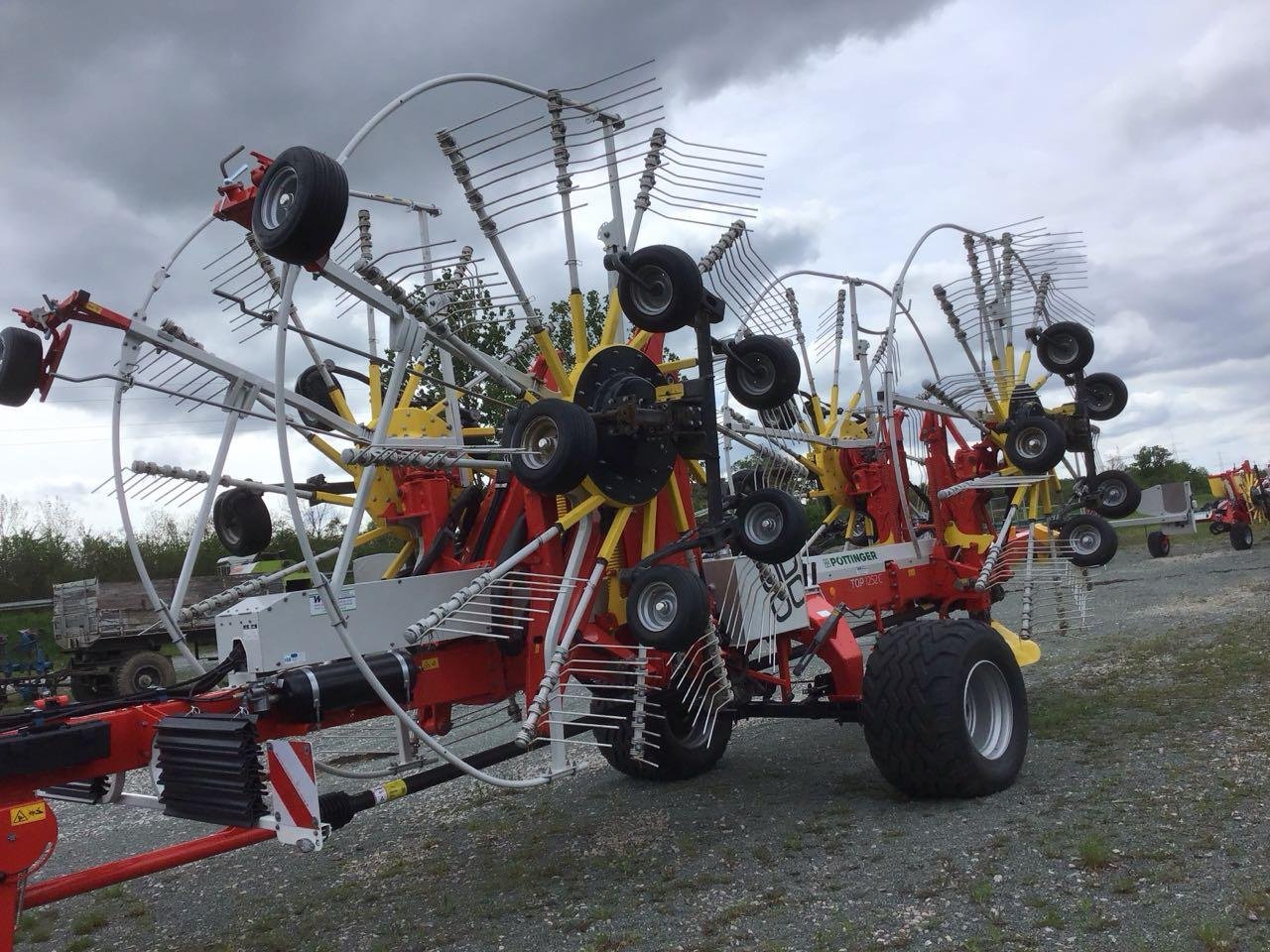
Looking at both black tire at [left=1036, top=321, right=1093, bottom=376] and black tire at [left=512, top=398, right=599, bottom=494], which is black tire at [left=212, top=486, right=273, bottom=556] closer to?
black tire at [left=512, top=398, right=599, bottom=494]

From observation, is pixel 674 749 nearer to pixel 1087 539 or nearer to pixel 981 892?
pixel 981 892

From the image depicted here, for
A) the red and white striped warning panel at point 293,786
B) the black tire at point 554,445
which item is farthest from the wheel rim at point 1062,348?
the red and white striped warning panel at point 293,786

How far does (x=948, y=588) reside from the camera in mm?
10195

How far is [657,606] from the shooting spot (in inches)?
213

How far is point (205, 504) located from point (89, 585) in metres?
16.6

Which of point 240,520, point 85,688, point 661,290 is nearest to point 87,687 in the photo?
point 85,688

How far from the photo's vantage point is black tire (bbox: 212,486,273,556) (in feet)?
21.2

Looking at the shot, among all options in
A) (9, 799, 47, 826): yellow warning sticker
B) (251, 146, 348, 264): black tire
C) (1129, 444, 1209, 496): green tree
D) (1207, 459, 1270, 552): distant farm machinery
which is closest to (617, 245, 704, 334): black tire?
(251, 146, 348, 264): black tire

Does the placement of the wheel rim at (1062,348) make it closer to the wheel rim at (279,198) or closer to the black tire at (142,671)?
the wheel rim at (279,198)

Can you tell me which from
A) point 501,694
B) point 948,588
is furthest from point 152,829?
point 948,588

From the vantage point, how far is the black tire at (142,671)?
59.3 ft

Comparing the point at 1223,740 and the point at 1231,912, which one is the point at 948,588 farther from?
the point at 1231,912

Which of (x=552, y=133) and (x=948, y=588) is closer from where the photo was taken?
(x=552, y=133)

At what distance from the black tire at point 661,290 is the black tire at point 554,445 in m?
0.79
